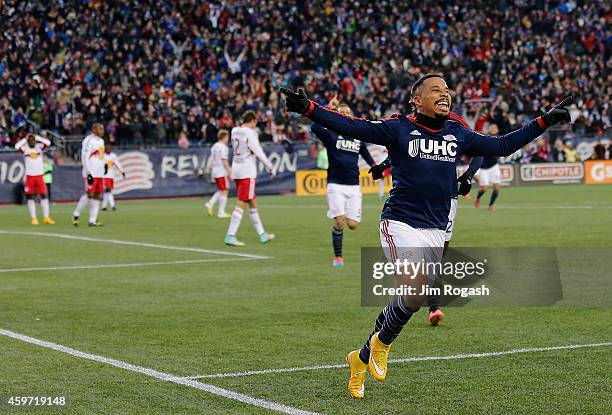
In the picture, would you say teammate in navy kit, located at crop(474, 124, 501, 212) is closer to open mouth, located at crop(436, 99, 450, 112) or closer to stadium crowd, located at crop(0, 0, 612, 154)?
stadium crowd, located at crop(0, 0, 612, 154)

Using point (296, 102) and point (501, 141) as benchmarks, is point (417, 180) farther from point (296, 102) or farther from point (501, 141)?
point (296, 102)

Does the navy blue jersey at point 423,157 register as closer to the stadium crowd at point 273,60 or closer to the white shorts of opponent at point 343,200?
the white shorts of opponent at point 343,200

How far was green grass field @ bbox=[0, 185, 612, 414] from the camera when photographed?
7.09 meters

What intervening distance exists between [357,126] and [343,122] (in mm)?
139

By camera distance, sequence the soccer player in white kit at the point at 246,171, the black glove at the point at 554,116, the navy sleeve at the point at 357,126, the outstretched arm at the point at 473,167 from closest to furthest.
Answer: the navy sleeve at the point at 357,126 → the black glove at the point at 554,116 → the outstretched arm at the point at 473,167 → the soccer player in white kit at the point at 246,171

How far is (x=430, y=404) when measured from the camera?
22.5 feet

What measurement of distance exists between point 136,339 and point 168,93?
3132 cm

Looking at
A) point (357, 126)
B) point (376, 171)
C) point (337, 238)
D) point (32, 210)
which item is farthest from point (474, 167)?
point (32, 210)

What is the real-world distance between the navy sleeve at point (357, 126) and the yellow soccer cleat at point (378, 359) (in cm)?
137

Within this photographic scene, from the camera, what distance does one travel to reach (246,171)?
789 inches

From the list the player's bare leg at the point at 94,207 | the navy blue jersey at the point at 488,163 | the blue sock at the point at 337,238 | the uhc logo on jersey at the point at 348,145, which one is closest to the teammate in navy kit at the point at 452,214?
the uhc logo on jersey at the point at 348,145

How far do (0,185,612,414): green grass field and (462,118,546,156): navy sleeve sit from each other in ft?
5.33

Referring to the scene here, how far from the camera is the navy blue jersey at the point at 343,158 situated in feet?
51.3

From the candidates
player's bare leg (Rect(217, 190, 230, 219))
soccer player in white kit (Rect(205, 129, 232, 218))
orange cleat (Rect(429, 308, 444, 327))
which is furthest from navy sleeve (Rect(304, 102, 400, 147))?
player's bare leg (Rect(217, 190, 230, 219))
